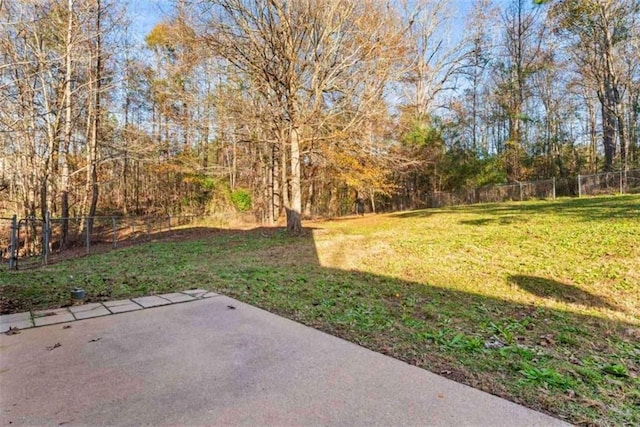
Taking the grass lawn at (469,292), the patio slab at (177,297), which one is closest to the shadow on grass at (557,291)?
the grass lawn at (469,292)

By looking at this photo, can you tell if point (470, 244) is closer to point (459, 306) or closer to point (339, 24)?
point (459, 306)

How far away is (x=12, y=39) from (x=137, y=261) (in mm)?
7160

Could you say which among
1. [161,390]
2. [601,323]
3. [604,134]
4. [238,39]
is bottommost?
[601,323]

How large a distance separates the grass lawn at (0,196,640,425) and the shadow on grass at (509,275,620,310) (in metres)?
0.02

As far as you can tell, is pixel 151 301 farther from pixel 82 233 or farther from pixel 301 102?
pixel 82 233

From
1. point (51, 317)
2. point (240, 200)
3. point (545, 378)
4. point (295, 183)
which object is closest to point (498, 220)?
point (295, 183)

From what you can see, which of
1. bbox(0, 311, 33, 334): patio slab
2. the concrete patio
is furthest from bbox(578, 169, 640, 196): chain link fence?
bbox(0, 311, 33, 334): patio slab

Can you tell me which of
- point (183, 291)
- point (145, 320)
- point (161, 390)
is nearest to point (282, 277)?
point (183, 291)

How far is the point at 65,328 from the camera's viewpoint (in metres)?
2.81

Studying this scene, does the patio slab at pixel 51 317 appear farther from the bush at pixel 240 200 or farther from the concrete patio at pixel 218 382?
the bush at pixel 240 200

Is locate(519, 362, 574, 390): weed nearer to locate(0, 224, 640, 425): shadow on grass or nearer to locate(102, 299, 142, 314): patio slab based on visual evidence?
locate(0, 224, 640, 425): shadow on grass

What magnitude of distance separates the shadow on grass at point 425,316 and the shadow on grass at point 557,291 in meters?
0.02

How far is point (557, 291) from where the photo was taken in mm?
4234

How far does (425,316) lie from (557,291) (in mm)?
2070
